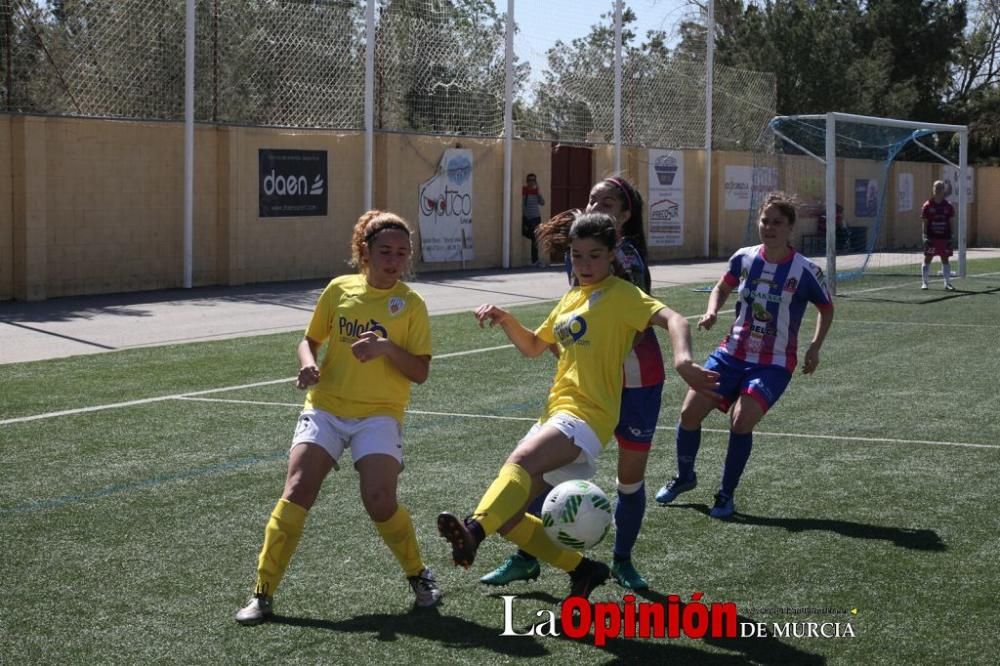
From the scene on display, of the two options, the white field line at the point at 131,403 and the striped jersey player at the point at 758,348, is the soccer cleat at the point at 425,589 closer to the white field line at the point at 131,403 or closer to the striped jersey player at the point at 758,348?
the striped jersey player at the point at 758,348

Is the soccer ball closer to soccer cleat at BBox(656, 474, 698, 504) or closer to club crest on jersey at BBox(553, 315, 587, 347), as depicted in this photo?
club crest on jersey at BBox(553, 315, 587, 347)

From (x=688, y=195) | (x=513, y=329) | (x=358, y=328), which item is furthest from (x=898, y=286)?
(x=358, y=328)

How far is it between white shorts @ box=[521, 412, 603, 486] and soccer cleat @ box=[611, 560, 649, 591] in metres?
0.71

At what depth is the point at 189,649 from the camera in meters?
5.18

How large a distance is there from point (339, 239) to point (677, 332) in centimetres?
1918

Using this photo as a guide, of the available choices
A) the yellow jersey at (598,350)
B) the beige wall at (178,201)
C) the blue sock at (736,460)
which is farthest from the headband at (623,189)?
the beige wall at (178,201)

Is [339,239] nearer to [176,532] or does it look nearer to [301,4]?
[301,4]

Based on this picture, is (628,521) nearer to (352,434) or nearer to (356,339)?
(352,434)

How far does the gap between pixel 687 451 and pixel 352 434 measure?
8.52 feet

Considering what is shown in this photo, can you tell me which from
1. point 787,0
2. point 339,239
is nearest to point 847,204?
point 787,0

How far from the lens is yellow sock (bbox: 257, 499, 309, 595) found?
5.55m

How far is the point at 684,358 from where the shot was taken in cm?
524

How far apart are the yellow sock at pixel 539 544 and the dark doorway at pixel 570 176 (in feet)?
77.8

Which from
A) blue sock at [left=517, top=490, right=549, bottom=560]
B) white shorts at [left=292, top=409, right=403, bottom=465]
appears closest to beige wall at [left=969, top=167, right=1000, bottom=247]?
blue sock at [left=517, top=490, right=549, bottom=560]
